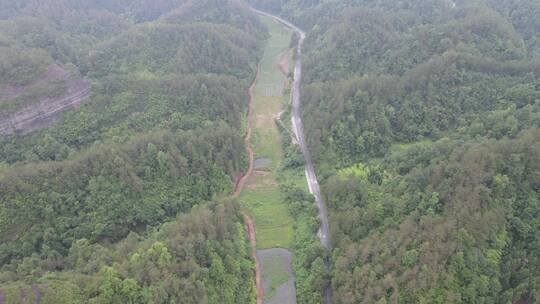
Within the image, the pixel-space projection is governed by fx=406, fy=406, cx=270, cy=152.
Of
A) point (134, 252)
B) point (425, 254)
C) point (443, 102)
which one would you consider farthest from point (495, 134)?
point (134, 252)

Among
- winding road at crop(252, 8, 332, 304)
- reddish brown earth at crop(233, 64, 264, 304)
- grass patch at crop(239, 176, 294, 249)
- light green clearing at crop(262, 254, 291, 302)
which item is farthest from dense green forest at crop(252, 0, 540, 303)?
grass patch at crop(239, 176, 294, 249)

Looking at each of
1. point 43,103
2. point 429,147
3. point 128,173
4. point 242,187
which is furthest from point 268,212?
point 43,103

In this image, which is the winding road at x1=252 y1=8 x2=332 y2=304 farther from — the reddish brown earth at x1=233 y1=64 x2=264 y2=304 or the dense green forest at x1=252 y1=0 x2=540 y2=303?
the reddish brown earth at x1=233 y1=64 x2=264 y2=304

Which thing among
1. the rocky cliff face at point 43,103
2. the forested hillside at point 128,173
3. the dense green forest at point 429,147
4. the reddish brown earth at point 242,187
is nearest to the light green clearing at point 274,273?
the reddish brown earth at point 242,187

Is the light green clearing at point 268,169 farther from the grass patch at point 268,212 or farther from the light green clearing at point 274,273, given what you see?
the light green clearing at point 274,273

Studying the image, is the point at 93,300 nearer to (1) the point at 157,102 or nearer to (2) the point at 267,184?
(2) the point at 267,184

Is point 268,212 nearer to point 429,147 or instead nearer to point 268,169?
point 268,169
